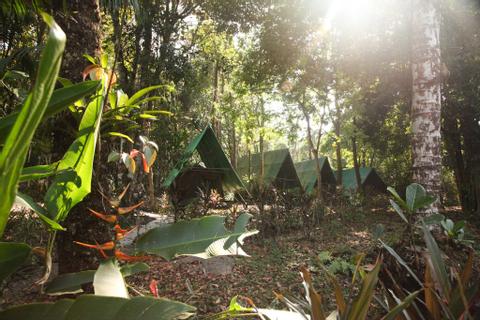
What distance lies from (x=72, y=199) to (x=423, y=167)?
4.29 m

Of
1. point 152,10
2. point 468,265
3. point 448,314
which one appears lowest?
point 448,314

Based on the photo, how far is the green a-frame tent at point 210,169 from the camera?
435 inches

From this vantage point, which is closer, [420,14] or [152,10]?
[420,14]

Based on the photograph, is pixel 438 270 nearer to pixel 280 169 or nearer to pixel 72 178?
pixel 72 178

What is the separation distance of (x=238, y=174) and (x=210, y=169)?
486cm

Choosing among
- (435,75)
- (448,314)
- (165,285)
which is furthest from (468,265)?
(165,285)

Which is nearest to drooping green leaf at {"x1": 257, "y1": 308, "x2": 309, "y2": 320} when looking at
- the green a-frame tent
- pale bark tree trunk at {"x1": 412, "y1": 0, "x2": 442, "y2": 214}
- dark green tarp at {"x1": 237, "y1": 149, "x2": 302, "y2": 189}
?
pale bark tree trunk at {"x1": 412, "y1": 0, "x2": 442, "y2": 214}

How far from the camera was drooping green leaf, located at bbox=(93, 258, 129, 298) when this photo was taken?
0.66 meters

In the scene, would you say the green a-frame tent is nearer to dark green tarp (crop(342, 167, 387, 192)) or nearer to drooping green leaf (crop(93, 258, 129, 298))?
dark green tarp (crop(342, 167, 387, 192))

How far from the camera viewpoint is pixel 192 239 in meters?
1.01

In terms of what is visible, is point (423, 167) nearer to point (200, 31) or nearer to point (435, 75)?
point (435, 75)

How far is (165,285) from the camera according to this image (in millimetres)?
4586

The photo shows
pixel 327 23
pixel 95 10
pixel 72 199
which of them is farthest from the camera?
pixel 327 23

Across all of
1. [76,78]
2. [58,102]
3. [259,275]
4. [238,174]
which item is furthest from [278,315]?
[238,174]
